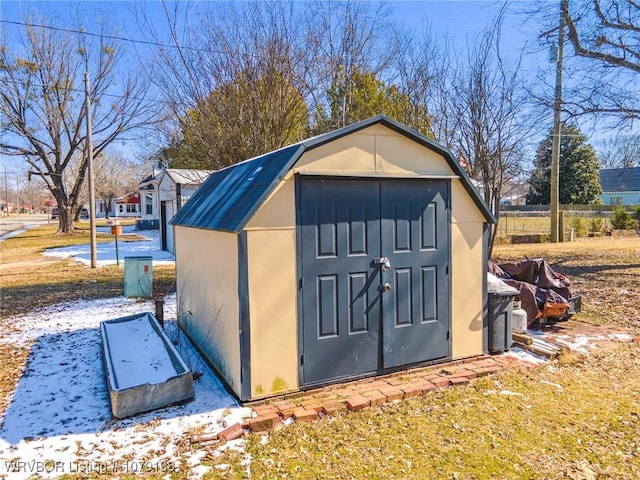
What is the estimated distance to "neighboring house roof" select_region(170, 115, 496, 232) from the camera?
4.17 meters

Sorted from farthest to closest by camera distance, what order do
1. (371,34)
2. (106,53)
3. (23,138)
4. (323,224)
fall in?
(23,138), (106,53), (371,34), (323,224)

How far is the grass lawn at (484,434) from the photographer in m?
3.18

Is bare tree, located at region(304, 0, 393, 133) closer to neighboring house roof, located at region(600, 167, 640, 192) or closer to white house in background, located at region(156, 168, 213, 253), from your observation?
white house in background, located at region(156, 168, 213, 253)

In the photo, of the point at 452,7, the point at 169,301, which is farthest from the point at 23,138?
the point at 452,7

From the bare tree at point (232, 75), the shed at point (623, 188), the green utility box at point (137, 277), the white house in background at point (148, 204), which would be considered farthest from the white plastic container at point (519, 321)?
the shed at point (623, 188)

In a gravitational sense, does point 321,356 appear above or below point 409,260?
below

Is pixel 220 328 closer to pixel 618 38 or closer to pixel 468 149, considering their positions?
pixel 468 149

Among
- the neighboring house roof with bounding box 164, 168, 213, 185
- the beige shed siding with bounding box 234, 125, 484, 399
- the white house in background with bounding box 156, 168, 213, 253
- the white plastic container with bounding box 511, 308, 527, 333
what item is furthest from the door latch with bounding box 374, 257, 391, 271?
the neighboring house roof with bounding box 164, 168, 213, 185

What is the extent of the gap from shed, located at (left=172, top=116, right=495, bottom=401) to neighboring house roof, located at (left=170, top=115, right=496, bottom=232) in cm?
2

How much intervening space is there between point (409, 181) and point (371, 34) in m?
7.22

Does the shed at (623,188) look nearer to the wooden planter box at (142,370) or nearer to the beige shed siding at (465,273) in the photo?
the beige shed siding at (465,273)

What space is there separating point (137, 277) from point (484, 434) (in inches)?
290

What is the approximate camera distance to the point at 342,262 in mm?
4523

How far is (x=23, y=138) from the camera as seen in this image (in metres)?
26.4
